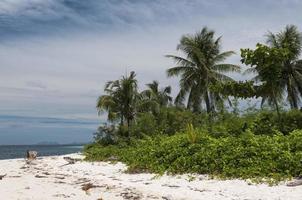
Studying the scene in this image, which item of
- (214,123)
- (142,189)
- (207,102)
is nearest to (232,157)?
(142,189)

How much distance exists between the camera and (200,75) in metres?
Result: 31.8

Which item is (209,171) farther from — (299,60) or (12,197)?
(299,60)

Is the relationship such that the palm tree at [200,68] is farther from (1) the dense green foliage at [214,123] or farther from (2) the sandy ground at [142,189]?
(2) the sandy ground at [142,189]

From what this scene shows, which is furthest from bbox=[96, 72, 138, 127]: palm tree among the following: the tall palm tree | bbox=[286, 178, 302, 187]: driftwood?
bbox=[286, 178, 302, 187]: driftwood

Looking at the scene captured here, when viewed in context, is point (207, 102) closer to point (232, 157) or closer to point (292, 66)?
point (292, 66)

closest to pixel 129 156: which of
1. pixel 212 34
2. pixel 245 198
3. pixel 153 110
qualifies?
pixel 245 198

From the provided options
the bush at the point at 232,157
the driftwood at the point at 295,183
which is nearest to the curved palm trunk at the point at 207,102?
the bush at the point at 232,157

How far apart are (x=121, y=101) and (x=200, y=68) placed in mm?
6203

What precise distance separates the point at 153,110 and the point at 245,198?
913 inches

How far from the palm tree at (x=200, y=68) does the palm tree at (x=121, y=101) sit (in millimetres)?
2979

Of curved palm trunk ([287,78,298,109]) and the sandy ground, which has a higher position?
curved palm trunk ([287,78,298,109])

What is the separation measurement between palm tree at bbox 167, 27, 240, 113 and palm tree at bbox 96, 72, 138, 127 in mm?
2979

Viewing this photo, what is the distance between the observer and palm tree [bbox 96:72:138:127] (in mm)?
32188

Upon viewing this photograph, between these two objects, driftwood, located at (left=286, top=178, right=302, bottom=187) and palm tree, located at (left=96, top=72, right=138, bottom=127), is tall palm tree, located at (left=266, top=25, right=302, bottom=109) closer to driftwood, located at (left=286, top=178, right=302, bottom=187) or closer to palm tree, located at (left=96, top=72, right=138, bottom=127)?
palm tree, located at (left=96, top=72, right=138, bottom=127)
